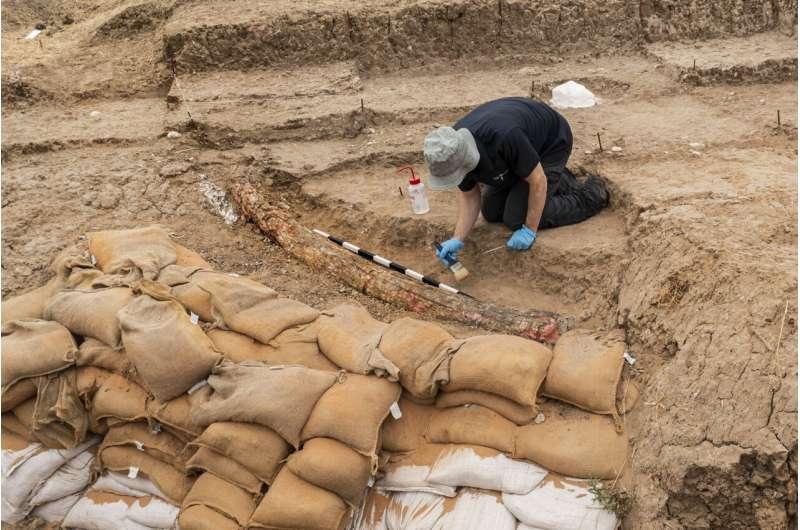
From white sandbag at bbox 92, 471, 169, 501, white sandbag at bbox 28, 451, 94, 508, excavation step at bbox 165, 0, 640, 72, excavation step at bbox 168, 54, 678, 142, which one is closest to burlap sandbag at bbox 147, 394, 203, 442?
white sandbag at bbox 92, 471, 169, 501

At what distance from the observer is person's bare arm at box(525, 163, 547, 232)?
3793 mm

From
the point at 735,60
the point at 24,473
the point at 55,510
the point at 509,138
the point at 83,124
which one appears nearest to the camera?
the point at 24,473

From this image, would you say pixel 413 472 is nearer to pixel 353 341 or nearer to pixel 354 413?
pixel 354 413

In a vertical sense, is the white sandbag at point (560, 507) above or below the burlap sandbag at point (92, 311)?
below

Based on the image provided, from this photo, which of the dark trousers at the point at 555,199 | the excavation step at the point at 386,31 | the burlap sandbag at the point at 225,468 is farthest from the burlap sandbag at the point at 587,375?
the excavation step at the point at 386,31

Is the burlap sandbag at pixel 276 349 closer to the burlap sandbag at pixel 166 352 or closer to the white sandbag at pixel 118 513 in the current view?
the burlap sandbag at pixel 166 352

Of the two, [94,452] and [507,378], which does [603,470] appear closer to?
[507,378]

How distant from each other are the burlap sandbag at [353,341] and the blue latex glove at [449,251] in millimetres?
789

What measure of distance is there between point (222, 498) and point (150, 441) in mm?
514

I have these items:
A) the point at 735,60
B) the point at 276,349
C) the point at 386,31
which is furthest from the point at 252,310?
the point at 735,60

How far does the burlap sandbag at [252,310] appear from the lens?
3.36m

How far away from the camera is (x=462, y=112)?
19.1 feet

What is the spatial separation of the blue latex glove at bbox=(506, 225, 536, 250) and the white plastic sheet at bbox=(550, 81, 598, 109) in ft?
7.41

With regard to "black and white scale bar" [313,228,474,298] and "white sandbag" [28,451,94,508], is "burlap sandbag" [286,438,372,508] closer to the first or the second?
"white sandbag" [28,451,94,508]
